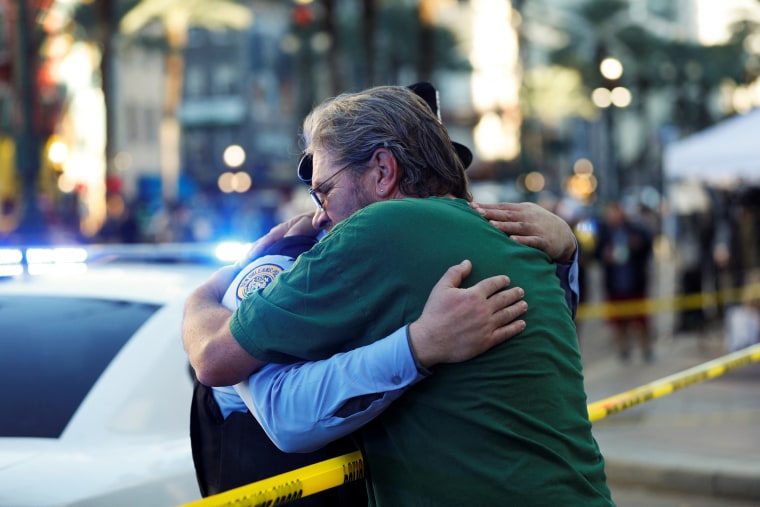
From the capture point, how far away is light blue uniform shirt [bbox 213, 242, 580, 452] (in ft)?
7.15

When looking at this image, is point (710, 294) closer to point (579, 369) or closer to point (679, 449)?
point (679, 449)

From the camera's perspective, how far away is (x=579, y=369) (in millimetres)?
2344

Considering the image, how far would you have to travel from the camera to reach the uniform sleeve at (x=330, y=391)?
2180 millimetres

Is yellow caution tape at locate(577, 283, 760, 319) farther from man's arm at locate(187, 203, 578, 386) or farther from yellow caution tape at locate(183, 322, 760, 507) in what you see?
yellow caution tape at locate(183, 322, 760, 507)

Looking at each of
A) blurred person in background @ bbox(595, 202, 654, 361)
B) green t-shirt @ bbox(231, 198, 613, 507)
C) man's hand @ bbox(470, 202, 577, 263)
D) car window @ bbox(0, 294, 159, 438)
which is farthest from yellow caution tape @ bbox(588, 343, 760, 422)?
blurred person in background @ bbox(595, 202, 654, 361)

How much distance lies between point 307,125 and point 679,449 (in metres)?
6.11

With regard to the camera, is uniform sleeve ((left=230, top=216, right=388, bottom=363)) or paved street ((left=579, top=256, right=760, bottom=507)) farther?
paved street ((left=579, top=256, right=760, bottom=507))

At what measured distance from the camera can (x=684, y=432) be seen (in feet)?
29.1

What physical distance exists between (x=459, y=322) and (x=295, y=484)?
508 mm

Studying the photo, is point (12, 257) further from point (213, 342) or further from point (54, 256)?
point (213, 342)

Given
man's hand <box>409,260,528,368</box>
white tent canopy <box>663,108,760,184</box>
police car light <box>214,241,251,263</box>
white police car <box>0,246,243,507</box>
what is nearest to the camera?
man's hand <box>409,260,528,368</box>

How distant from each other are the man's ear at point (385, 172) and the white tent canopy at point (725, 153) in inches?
431

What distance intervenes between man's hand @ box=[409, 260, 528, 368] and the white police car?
1.14 m

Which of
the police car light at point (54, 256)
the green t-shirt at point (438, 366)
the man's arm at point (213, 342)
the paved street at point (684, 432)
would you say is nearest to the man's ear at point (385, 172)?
the green t-shirt at point (438, 366)
